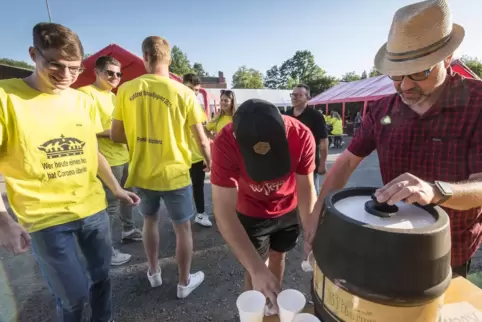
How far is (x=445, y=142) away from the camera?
3.88 ft

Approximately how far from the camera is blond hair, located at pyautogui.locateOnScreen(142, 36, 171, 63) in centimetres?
210

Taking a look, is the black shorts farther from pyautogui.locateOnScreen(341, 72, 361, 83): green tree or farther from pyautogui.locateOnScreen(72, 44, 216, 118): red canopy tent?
pyautogui.locateOnScreen(341, 72, 361, 83): green tree

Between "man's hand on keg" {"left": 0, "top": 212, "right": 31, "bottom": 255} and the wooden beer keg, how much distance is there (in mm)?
1283

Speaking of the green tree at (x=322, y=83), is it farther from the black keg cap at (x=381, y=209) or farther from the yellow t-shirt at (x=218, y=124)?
the black keg cap at (x=381, y=209)

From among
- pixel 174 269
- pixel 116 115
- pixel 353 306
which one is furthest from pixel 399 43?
pixel 174 269

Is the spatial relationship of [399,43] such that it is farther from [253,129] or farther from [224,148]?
[224,148]

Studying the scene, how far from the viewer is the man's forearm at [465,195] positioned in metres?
0.88

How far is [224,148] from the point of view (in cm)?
130

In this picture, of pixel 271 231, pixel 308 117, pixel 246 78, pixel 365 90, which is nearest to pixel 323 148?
pixel 308 117

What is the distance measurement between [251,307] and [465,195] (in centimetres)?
80

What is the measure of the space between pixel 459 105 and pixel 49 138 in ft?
6.22

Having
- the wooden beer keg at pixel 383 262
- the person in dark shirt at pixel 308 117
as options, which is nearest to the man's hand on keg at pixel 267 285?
the wooden beer keg at pixel 383 262

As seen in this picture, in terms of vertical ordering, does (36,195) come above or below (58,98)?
below

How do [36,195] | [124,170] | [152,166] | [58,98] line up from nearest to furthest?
[36,195] < [58,98] < [152,166] < [124,170]
